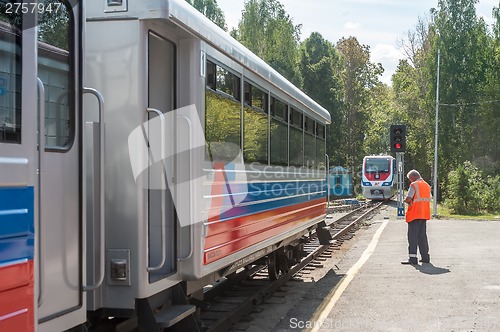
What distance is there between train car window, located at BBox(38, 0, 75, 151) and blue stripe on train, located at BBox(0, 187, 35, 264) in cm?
56

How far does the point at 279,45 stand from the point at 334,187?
611 inches

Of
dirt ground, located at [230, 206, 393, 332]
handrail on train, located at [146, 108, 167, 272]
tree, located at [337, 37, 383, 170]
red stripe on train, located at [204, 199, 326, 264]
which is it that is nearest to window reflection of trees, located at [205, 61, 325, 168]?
red stripe on train, located at [204, 199, 326, 264]

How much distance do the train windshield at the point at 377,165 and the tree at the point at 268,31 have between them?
1628 cm

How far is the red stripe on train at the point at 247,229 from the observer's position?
6.00 metres

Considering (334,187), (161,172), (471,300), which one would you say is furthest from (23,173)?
(334,187)

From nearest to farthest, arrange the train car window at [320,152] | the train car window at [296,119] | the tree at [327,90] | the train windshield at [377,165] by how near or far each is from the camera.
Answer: the train car window at [296,119] → the train car window at [320,152] → the train windshield at [377,165] → the tree at [327,90]

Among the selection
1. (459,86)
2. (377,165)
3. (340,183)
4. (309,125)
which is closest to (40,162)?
(309,125)

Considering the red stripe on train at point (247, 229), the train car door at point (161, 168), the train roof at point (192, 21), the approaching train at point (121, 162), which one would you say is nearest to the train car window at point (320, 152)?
the red stripe on train at point (247, 229)

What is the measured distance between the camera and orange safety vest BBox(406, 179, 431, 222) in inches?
497

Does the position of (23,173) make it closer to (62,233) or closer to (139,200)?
(62,233)

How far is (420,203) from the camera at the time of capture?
41.4ft

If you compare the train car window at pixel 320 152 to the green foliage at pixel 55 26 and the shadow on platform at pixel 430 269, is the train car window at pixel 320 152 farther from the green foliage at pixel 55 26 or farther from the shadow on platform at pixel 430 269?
the green foliage at pixel 55 26

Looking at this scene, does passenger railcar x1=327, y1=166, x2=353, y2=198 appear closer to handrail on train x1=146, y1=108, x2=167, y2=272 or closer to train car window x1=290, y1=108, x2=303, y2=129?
train car window x1=290, y1=108, x2=303, y2=129

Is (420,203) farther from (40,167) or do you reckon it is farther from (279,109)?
(40,167)
